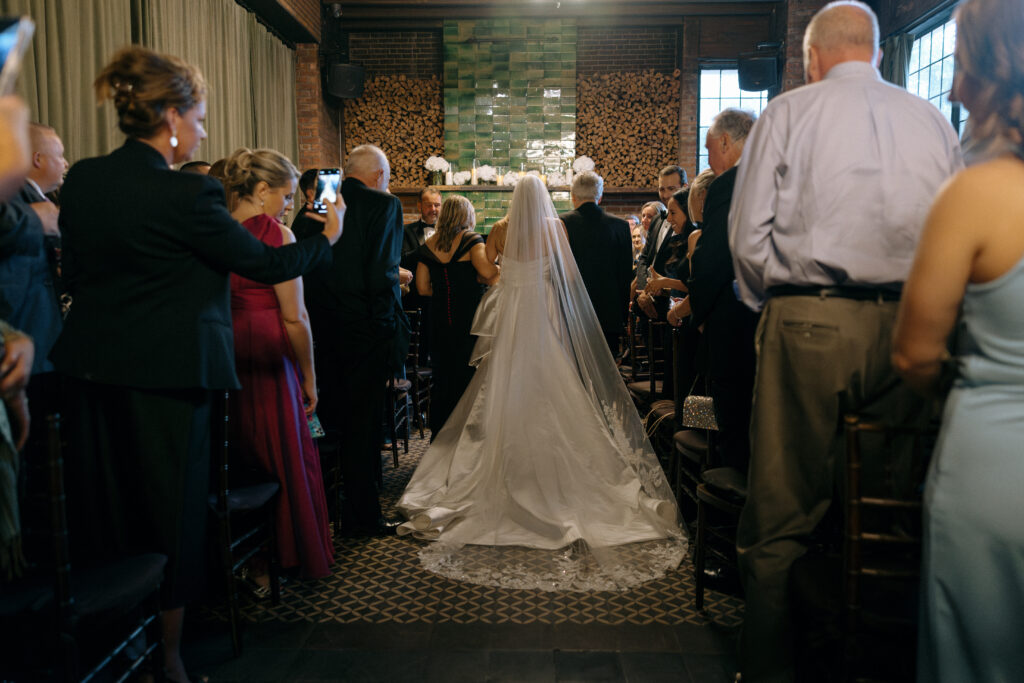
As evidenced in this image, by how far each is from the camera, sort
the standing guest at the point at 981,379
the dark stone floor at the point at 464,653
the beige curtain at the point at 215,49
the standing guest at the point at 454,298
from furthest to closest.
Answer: the beige curtain at the point at 215,49 < the standing guest at the point at 454,298 < the dark stone floor at the point at 464,653 < the standing guest at the point at 981,379

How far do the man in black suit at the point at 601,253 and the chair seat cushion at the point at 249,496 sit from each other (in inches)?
102

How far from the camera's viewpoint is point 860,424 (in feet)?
4.45

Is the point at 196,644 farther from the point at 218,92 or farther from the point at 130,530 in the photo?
the point at 218,92

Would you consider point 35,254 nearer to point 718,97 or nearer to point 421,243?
point 421,243

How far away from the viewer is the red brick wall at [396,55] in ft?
29.7

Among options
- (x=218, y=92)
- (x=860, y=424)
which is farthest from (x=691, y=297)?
(x=218, y=92)

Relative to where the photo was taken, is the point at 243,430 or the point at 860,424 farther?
the point at 243,430

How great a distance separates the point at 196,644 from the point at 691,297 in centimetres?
201

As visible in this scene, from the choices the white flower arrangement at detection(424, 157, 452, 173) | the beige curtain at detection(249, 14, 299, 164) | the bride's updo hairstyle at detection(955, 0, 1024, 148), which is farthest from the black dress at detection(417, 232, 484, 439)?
the white flower arrangement at detection(424, 157, 452, 173)

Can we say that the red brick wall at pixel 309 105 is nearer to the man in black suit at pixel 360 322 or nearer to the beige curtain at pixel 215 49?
the beige curtain at pixel 215 49

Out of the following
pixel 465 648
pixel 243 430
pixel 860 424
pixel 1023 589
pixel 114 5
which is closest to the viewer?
pixel 1023 589

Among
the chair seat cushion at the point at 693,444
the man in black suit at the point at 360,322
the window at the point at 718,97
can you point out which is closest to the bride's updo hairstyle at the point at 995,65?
the chair seat cushion at the point at 693,444

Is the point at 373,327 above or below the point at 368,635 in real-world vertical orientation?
above

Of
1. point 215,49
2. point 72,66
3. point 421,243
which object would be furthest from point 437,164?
point 72,66
